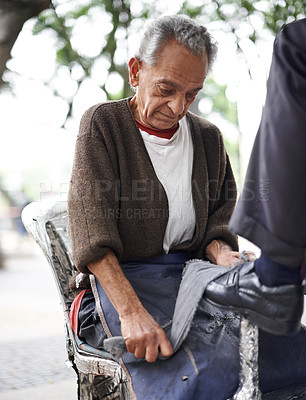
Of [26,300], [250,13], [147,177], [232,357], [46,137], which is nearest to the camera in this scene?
[232,357]

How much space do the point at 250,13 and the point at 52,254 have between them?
4798mm

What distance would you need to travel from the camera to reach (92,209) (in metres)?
1.79

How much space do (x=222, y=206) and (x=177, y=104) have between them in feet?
1.71

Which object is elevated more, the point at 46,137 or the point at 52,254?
the point at 52,254

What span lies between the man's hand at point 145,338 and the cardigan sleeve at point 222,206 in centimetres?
57

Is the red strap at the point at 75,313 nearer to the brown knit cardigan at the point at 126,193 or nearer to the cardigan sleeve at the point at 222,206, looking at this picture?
the brown knit cardigan at the point at 126,193

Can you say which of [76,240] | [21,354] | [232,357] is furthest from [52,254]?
[21,354]

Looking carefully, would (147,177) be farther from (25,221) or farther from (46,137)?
(46,137)

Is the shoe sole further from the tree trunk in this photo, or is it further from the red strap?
the tree trunk

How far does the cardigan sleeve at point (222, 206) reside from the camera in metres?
2.13

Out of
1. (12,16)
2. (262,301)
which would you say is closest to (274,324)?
(262,301)

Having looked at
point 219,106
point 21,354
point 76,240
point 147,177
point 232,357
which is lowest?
point 219,106

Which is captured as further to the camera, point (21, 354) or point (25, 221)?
point (21, 354)

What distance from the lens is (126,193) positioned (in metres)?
1.91
